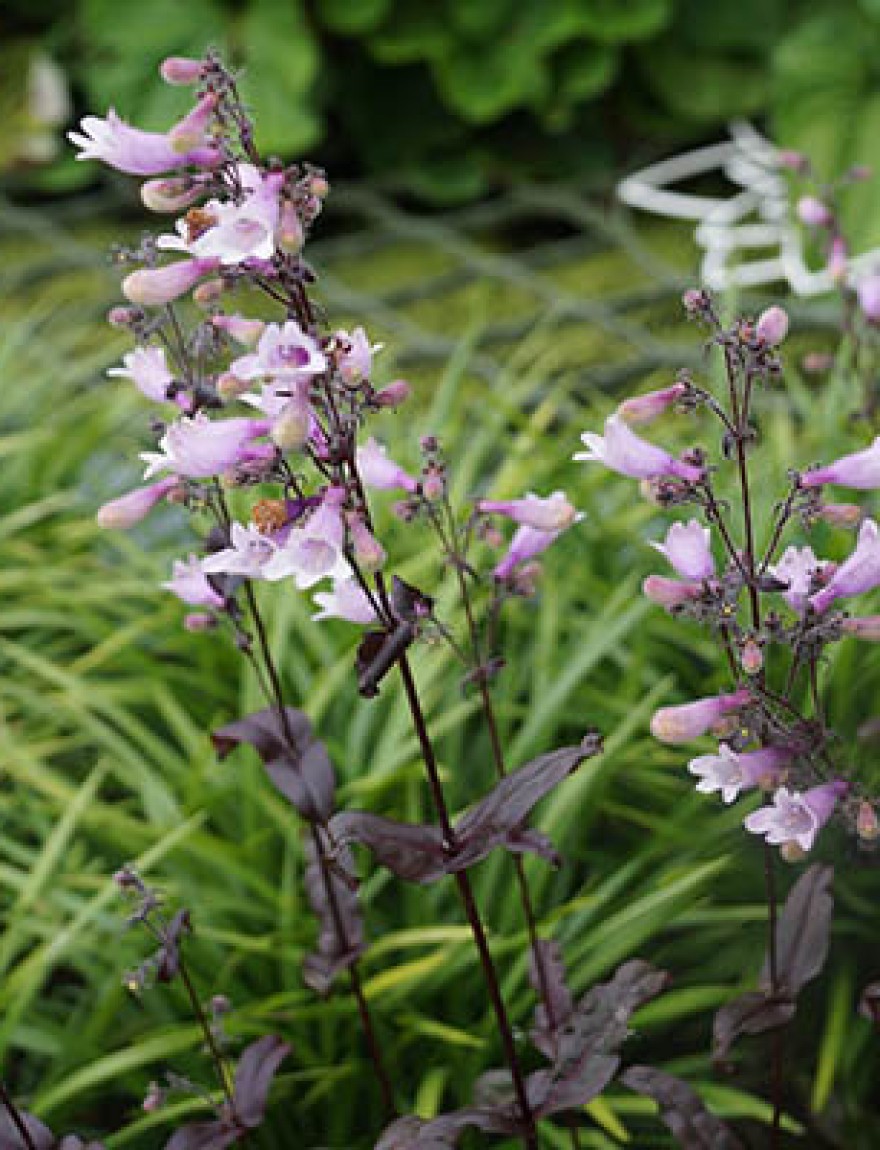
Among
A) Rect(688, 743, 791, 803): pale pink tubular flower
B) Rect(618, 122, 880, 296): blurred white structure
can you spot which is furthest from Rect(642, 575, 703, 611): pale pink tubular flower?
Rect(618, 122, 880, 296): blurred white structure

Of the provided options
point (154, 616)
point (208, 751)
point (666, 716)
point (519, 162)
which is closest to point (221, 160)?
point (666, 716)

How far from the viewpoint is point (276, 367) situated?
1020 mm

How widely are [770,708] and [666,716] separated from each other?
0.14 metres

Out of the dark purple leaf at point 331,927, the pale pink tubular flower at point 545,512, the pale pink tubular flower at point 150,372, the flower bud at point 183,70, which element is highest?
the flower bud at point 183,70

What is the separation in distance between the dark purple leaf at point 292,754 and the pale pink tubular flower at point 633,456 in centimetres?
35

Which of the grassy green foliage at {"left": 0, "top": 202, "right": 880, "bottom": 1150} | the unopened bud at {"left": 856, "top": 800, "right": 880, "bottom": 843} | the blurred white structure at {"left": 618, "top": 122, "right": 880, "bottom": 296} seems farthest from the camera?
the blurred white structure at {"left": 618, "top": 122, "right": 880, "bottom": 296}

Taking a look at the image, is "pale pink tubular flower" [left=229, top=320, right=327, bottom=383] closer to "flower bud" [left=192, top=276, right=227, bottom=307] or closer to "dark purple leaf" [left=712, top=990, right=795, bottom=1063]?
"flower bud" [left=192, top=276, right=227, bottom=307]

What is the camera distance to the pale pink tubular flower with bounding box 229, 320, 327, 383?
3.31ft

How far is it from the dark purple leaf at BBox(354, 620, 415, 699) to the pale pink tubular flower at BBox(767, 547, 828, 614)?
0.87 feet

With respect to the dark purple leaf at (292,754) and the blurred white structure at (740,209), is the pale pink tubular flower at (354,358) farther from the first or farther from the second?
the blurred white structure at (740,209)

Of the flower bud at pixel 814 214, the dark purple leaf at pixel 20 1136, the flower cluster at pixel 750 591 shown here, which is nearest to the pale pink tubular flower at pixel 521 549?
the flower cluster at pixel 750 591

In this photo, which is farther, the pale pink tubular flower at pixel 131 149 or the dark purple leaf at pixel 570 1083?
the dark purple leaf at pixel 570 1083

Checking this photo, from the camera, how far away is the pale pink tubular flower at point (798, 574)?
45.9 inches

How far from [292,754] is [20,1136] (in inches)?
14.2
